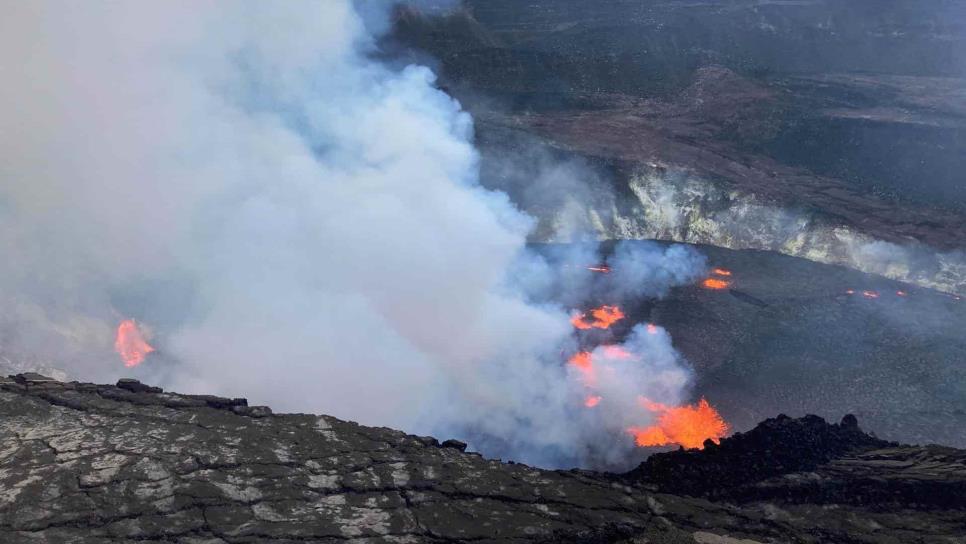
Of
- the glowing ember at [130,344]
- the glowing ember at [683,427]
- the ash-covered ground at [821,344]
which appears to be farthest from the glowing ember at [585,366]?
the glowing ember at [130,344]

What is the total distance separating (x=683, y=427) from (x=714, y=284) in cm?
640

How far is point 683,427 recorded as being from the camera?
12039mm

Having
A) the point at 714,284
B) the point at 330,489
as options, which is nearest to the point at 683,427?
the point at 714,284

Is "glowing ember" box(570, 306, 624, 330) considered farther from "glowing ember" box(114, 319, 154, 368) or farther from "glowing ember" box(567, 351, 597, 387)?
"glowing ember" box(114, 319, 154, 368)

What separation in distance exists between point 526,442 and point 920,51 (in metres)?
36.5

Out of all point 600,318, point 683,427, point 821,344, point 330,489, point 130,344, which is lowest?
point 330,489

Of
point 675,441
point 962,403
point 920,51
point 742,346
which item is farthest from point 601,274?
point 920,51

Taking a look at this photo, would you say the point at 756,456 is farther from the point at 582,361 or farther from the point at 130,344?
the point at 130,344

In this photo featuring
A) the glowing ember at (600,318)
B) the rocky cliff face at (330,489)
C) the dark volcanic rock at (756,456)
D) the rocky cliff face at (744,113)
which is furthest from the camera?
the rocky cliff face at (744,113)

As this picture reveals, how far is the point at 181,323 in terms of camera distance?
12.1 meters

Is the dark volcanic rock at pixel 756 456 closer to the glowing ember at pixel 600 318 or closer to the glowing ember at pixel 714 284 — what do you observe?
the glowing ember at pixel 600 318

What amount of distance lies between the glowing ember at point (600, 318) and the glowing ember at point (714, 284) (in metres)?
2.96

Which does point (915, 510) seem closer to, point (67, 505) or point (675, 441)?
point (675, 441)

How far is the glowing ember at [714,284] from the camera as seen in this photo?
17.2 m
